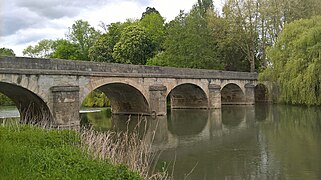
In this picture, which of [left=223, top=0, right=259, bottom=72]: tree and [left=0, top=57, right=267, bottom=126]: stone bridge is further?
[left=223, top=0, right=259, bottom=72]: tree

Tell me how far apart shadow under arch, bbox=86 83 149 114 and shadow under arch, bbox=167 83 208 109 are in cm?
478

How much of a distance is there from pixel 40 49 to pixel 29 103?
43.1 meters

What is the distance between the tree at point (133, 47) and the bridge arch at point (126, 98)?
12.6 metres

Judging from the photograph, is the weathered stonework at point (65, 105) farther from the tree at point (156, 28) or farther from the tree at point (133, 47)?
the tree at point (156, 28)

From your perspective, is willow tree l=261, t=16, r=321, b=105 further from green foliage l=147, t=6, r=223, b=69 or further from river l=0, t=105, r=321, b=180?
green foliage l=147, t=6, r=223, b=69

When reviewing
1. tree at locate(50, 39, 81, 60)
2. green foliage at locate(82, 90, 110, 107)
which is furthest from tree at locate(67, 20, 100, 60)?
green foliage at locate(82, 90, 110, 107)

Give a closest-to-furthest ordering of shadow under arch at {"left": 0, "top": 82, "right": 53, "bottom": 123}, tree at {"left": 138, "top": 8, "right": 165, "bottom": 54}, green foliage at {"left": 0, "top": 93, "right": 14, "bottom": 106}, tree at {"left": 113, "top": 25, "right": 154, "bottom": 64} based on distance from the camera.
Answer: shadow under arch at {"left": 0, "top": 82, "right": 53, "bottom": 123} → tree at {"left": 113, "top": 25, "right": 154, "bottom": 64} → green foliage at {"left": 0, "top": 93, "right": 14, "bottom": 106} → tree at {"left": 138, "top": 8, "right": 165, "bottom": 54}

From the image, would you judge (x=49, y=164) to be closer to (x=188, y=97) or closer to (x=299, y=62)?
(x=299, y=62)

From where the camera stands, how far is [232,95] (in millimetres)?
32906

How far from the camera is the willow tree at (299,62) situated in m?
22.8

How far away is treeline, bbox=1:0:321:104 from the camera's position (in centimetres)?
3231

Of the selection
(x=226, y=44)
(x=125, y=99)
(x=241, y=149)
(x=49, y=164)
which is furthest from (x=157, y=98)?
(x=49, y=164)

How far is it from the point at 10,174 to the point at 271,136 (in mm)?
11712

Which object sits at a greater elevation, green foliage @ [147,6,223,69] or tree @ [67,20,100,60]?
tree @ [67,20,100,60]
